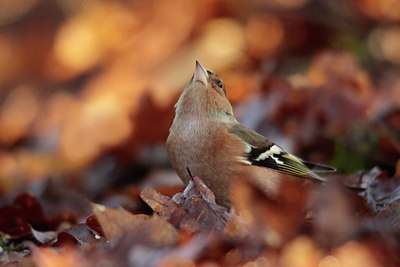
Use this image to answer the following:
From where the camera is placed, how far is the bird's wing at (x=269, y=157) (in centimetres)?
444

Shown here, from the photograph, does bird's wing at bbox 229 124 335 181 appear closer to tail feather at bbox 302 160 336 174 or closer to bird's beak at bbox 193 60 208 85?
tail feather at bbox 302 160 336 174

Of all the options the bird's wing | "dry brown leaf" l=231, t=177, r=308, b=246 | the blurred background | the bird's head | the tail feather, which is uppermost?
"dry brown leaf" l=231, t=177, r=308, b=246

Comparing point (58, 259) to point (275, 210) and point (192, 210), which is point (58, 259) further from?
point (192, 210)

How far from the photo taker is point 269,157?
14.8 ft

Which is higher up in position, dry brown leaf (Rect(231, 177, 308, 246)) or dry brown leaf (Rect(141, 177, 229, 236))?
dry brown leaf (Rect(231, 177, 308, 246))

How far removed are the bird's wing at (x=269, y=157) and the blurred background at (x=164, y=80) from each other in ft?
2.17

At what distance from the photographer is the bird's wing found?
444 cm

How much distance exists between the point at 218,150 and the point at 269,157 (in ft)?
1.29

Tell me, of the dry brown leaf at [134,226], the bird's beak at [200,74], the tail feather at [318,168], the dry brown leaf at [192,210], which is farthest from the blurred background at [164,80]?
the dry brown leaf at [134,226]

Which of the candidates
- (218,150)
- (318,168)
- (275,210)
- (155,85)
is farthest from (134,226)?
(155,85)

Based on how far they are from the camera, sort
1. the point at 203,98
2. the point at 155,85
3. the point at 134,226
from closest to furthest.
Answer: the point at 134,226 → the point at 203,98 → the point at 155,85

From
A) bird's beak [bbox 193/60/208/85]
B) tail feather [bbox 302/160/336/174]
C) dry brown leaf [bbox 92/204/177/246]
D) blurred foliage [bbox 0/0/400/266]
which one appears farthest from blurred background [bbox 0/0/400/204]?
dry brown leaf [bbox 92/204/177/246]

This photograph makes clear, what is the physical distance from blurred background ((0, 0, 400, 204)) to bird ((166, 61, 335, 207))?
76cm

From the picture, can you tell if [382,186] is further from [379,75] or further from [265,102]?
[379,75]
